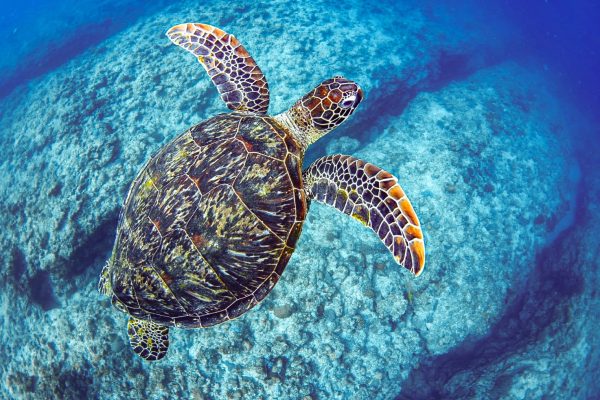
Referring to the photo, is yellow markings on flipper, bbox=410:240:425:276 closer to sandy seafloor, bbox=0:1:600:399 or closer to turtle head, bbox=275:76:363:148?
turtle head, bbox=275:76:363:148

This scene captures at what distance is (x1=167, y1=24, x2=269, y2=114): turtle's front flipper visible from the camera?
139 inches

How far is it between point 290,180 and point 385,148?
3.70m

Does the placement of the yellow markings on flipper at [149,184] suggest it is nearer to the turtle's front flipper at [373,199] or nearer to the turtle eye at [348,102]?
the turtle's front flipper at [373,199]

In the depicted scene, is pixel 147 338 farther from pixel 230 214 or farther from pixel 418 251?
pixel 418 251

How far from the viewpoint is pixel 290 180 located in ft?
8.32

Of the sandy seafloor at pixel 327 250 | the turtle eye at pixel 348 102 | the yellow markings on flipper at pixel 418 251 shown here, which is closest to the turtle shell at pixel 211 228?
the turtle eye at pixel 348 102

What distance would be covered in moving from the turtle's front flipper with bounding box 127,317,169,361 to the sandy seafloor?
54cm

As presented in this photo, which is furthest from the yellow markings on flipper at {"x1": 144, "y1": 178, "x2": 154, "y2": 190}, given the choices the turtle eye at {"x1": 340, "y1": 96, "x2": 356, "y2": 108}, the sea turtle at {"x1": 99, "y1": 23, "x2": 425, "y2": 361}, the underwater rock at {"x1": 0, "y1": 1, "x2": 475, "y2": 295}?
the underwater rock at {"x1": 0, "y1": 1, "x2": 475, "y2": 295}

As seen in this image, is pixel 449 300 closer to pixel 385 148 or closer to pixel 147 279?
pixel 385 148

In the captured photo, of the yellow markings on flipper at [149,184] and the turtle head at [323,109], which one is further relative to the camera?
the turtle head at [323,109]

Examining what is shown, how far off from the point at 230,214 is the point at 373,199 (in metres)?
1.11

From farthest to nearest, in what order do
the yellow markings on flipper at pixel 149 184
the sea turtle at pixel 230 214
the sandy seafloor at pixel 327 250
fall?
the sandy seafloor at pixel 327 250 → the yellow markings on flipper at pixel 149 184 → the sea turtle at pixel 230 214

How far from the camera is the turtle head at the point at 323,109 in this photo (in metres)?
2.85

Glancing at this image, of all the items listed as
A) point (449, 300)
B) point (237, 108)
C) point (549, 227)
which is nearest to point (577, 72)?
point (549, 227)
